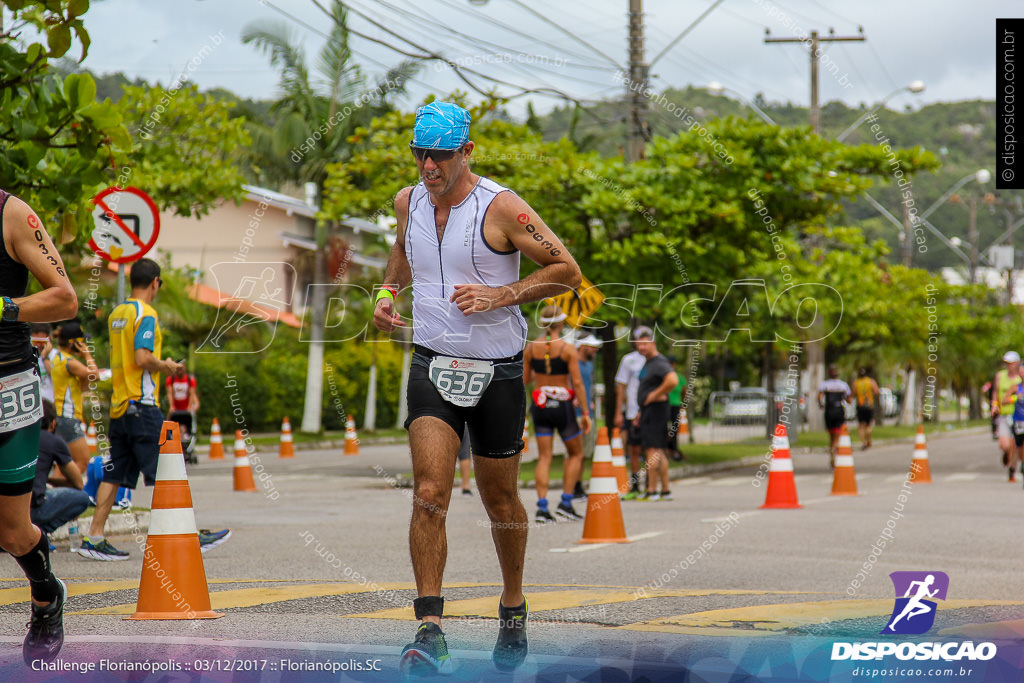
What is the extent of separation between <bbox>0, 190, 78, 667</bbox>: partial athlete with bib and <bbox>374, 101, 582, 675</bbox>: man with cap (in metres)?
1.18

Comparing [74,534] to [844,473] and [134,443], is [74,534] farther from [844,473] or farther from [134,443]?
[844,473]

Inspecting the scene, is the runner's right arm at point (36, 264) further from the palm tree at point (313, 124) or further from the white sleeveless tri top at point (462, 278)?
the palm tree at point (313, 124)

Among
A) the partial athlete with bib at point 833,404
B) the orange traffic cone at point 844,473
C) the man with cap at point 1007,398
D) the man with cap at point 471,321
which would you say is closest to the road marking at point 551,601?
the man with cap at point 471,321

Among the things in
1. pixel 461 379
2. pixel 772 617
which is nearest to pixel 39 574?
pixel 461 379

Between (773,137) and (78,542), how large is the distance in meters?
12.4

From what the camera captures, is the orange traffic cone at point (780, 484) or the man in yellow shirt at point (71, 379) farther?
the orange traffic cone at point (780, 484)

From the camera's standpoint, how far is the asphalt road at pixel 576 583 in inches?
192

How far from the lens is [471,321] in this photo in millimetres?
4664

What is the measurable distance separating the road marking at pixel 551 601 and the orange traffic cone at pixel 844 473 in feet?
30.0

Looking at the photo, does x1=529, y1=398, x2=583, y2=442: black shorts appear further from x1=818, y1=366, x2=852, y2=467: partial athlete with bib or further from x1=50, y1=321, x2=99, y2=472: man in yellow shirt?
x1=818, y1=366, x2=852, y2=467: partial athlete with bib

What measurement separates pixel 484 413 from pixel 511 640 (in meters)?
0.84

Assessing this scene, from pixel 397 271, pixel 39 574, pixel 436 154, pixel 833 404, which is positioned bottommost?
pixel 39 574

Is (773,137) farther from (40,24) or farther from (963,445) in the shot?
(963,445)

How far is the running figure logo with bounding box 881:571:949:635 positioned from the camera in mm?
5348
